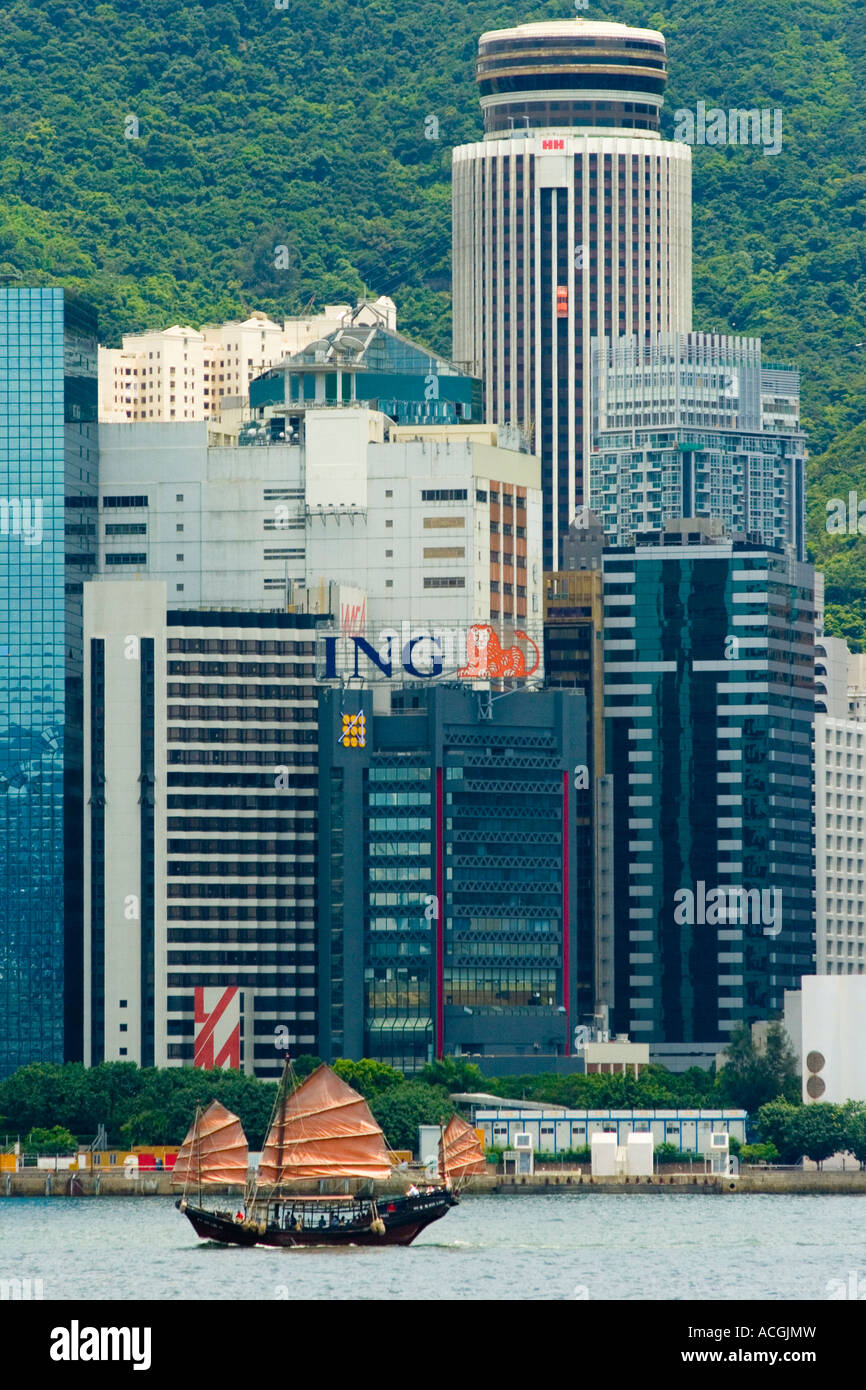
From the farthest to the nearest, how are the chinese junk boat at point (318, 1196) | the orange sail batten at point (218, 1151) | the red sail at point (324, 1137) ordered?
the orange sail batten at point (218, 1151) < the red sail at point (324, 1137) < the chinese junk boat at point (318, 1196)

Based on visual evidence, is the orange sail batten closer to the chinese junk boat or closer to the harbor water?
the harbor water

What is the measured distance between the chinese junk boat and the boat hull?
0.16 feet

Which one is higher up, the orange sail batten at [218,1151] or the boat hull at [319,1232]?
the orange sail batten at [218,1151]

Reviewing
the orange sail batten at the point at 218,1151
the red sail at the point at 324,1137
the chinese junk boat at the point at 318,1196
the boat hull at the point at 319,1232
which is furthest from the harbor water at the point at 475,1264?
the red sail at the point at 324,1137

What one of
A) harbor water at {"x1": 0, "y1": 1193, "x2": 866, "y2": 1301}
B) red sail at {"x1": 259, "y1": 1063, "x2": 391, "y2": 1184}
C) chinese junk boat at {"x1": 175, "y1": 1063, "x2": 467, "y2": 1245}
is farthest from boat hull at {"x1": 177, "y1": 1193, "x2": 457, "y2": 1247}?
red sail at {"x1": 259, "y1": 1063, "x2": 391, "y2": 1184}

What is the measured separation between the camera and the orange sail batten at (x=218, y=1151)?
195125 mm

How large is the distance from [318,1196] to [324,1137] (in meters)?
6.47

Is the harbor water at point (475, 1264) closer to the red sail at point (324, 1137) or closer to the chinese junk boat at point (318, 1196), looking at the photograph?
the chinese junk boat at point (318, 1196)

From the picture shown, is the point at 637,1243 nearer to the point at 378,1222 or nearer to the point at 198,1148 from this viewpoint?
the point at 378,1222

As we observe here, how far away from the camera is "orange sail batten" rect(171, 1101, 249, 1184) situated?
195 metres

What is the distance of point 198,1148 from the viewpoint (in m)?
195

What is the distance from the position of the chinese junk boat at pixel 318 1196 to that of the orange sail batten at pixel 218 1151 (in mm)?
7565

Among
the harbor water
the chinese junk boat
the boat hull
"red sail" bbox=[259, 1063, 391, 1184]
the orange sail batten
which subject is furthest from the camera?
the orange sail batten
